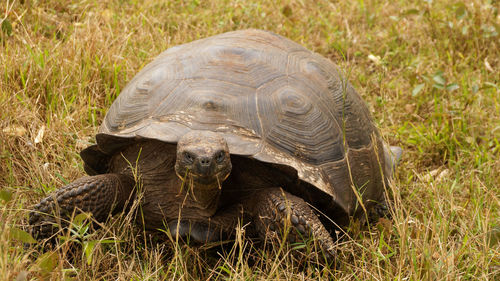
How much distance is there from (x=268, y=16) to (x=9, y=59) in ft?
8.35

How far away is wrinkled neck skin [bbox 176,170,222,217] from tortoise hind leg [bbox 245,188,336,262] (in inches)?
8.4

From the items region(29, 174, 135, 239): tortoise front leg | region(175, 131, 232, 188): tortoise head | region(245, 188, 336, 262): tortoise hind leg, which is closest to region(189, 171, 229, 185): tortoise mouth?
region(175, 131, 232, 188): tortoise head

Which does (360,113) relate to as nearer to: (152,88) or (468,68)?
(152,88)

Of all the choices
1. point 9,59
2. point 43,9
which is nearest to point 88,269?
point 9,59

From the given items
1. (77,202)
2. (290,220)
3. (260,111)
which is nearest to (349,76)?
(260,111)

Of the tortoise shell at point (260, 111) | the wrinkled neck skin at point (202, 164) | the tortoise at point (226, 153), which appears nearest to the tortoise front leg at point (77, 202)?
the tortoise at point (226, 153)

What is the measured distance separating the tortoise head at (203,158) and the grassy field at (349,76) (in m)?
0.32

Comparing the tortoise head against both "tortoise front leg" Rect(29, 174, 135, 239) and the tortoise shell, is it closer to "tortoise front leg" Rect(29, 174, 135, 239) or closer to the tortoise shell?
the tortoise shell

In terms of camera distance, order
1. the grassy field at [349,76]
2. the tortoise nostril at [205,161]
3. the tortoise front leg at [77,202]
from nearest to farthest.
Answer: the tortoise nostril at [205,161], the grassy field at [349,76], the tortoise front leg at [77,202]

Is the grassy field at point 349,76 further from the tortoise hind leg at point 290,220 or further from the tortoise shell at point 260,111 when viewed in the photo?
the tortoise shell at point 260,111

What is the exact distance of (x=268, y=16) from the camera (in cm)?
572

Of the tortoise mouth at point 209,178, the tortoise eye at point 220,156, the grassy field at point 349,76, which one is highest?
the tortoise eye at point 220,156

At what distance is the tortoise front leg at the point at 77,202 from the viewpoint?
9.14ft

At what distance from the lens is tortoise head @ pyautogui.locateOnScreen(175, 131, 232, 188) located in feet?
8.27
